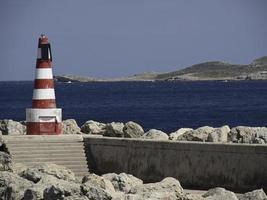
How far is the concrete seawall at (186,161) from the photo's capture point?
542 inches

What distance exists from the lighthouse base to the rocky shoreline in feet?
3.49

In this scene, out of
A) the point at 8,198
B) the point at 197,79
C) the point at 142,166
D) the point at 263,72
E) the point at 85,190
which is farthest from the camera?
the point at 197,79

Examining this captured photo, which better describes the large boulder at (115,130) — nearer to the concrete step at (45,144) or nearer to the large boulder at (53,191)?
the concrete step at (45,144)

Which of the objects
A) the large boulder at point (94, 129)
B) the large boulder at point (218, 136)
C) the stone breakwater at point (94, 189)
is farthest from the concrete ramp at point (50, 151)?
the stone breakwater at point (94, 189)

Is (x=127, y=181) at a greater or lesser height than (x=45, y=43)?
lesser

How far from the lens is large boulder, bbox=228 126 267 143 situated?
15.2 m

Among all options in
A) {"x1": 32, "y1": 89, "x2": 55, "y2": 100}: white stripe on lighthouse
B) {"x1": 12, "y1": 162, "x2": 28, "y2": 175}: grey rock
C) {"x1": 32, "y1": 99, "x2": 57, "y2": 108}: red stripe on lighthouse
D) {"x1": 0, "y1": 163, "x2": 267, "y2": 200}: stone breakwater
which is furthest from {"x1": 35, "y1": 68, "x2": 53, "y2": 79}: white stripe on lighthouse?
{"x1": 0, "y1": 163, "x2": 267, "y2": 200}: stone breakwater

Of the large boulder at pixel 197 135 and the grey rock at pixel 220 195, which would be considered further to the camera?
the large boulder at pixel 197 135

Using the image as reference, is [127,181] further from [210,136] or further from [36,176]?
[210,136]

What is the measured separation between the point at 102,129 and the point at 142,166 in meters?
3.34

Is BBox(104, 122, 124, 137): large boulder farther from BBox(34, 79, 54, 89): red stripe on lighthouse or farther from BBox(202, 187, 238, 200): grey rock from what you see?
BBox(202, 187, 238, 200): grey rock

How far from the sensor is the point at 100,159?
16.5 metres

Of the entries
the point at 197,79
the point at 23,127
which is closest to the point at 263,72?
the point at 197,79

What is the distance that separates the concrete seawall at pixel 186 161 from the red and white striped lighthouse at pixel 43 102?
3.44 ft
